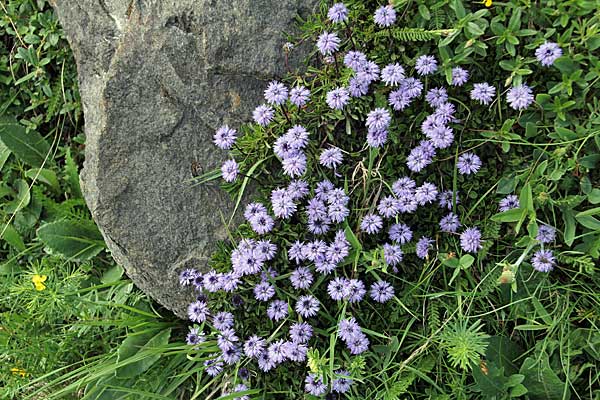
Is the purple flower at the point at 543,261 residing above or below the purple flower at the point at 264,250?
below

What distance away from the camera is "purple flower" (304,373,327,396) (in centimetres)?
254

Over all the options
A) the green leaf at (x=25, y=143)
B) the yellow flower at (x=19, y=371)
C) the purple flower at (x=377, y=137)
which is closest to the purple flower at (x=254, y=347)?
the purple flower at (x=377, y=137)

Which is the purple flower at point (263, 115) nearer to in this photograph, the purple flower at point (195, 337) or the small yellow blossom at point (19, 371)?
the purple flower at point (195, 337)

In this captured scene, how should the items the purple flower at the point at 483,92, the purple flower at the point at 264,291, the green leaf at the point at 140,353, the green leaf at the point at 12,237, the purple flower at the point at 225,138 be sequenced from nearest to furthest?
the purple flower at the point at 483,92 < the purple flower at the point at 264,291 < the purple flower at the point at 225,138 < the green leaf at the point at 140,353 < the green leaf at the point at 12,237

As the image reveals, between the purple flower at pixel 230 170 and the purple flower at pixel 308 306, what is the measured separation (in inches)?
23.2

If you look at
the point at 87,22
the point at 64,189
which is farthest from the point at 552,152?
the point at 64,189

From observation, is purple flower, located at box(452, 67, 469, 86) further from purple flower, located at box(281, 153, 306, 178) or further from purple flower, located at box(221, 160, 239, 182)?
purple flower, located at box(221, 160, 239, 182)

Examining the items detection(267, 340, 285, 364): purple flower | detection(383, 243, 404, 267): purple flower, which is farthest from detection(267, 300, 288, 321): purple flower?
detection(383, 243, 404, 267): purple flower

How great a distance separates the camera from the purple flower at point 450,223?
8.61ft

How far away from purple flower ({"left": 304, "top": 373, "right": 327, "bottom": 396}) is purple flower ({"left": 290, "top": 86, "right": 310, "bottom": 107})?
3.64 ft

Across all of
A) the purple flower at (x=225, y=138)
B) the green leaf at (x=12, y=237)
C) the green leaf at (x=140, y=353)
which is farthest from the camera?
the green leaf at (x=12, y=237)

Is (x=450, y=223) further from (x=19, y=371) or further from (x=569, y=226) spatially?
(x=19, y=371)

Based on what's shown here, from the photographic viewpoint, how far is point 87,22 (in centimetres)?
301

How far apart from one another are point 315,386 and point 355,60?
52.4 inches
